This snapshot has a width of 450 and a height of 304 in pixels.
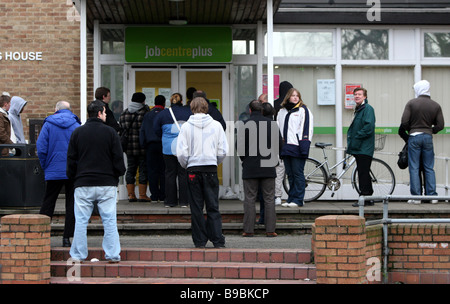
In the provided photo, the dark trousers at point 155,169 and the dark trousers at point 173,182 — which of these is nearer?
the dark trousers at point 173,182

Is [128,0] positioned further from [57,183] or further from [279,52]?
[57,183]

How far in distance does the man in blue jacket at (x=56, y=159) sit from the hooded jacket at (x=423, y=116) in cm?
531

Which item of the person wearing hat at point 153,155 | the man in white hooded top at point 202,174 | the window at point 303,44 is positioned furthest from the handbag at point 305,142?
the window at point 303,44

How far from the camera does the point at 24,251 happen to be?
317 inches

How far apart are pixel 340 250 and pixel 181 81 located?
634 centimetres

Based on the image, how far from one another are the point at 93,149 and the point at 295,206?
390 centimetres

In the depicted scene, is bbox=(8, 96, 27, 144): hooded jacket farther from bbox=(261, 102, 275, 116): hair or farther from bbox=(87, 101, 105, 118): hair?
bbox=(261, 102, 275, 116): hair

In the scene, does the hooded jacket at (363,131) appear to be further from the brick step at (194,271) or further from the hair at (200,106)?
the brick step at (194,271)

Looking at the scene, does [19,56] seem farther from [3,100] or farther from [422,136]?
[422,136]

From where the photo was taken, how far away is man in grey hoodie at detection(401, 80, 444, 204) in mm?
11789

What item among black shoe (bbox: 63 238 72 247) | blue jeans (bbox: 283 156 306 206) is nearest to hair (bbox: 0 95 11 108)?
black shoe (bbox: 63 238 72 247)

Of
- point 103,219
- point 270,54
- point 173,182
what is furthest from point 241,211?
point 103,219

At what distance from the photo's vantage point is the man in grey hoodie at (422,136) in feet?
38.7
